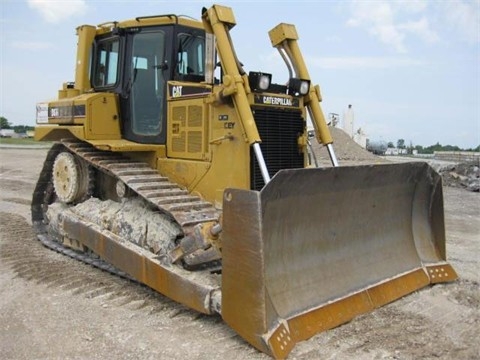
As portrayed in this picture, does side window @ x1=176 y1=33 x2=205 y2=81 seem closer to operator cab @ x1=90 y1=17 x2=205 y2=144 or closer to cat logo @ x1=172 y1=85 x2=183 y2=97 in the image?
operator cab @ x1=90 y1=17 x2=205 y2=144

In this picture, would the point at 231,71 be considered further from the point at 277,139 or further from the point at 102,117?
the point at 102,117

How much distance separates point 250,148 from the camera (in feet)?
16.3

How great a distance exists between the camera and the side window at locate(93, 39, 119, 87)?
6504 mm

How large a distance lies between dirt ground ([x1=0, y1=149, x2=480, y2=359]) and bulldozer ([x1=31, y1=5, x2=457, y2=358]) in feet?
0.54

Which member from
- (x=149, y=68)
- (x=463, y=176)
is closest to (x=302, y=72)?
(x=149, y=68)

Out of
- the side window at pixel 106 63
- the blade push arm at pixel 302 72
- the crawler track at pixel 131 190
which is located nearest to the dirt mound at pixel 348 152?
the crawler track at pixel 131 190

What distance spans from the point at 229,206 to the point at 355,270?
1.49 metres

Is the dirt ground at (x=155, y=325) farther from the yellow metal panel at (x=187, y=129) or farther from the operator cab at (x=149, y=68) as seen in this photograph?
the operator cab at (x=149, y=68)

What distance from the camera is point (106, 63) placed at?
669 centimetres

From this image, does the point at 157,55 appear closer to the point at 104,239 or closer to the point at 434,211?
the point at 104,239

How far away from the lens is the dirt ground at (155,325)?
3.75 meters

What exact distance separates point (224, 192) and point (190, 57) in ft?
8.58

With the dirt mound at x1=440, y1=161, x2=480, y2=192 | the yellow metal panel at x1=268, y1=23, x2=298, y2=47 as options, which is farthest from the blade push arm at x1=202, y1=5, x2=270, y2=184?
the dirt mound at x1=440, y1=161, x2=480, y2=192

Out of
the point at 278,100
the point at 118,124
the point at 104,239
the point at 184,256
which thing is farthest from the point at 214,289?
the point at 118,124
